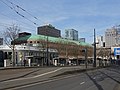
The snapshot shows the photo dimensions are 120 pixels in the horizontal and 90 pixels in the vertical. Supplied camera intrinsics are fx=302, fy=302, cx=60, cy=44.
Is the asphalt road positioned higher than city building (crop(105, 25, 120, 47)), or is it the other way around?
city building (crop(105, 25, 120, 47))

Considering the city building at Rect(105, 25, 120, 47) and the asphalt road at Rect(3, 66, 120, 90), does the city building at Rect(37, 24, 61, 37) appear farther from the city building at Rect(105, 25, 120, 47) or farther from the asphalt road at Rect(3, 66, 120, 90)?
the asphalt road at Rect(3, 66, 120, 90)

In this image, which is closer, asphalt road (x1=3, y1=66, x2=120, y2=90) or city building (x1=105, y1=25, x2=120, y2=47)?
asphalt road (x1=3, y1=66, x2=120, y2=90)

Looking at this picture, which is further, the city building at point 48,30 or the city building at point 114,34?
the city building at point 48,30

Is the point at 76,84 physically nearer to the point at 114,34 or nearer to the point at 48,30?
the point at 114,34

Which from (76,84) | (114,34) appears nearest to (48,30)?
(114,34)

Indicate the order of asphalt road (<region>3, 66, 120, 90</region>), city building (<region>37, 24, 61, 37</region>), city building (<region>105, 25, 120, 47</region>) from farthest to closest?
city building (<region>37, 24, 61, 37</region>)
city building (<region>105, 25, 120, 47</region>)
asphalt road (<region>3, 66, 120, 90</region>)

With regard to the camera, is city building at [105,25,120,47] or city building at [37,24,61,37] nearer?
city building at [105,25,120,47]

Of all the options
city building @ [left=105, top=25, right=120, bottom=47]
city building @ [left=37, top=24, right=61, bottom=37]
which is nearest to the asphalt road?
city building @ [left=105, top=25, right=120, bottom=47]

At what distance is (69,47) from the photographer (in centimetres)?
13875

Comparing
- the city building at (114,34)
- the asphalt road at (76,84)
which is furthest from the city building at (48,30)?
the asphalt road at (76,84)

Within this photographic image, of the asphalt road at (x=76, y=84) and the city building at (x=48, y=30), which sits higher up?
the city building at (x=48, y=30)

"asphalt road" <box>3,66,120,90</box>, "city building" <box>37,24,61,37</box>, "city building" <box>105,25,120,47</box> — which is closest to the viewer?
"asphalt road" <box>3,66,120,90</box>

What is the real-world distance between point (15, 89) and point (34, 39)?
119 m

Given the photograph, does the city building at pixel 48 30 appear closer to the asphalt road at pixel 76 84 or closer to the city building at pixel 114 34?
the city building at pixel 114 34
